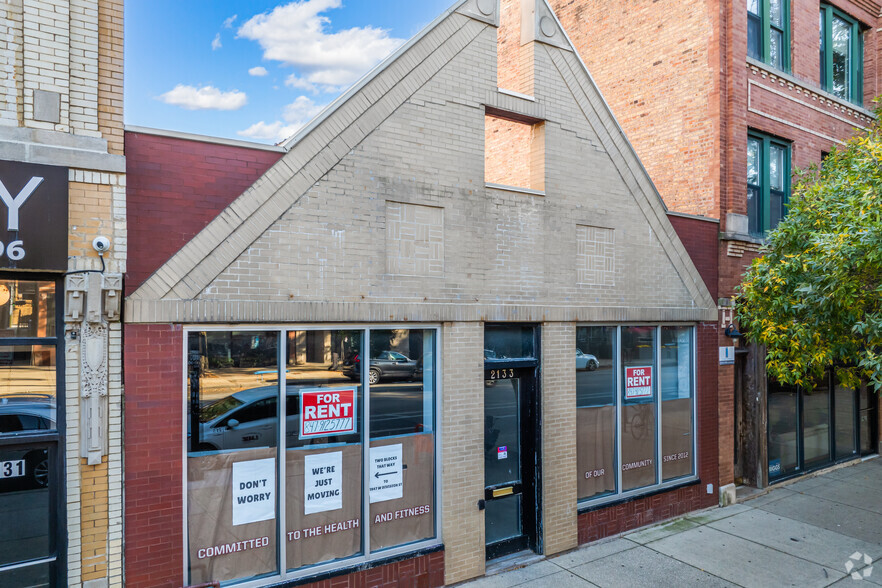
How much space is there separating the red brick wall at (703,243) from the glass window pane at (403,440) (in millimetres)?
5542

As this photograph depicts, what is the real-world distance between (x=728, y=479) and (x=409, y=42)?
31.3 ft

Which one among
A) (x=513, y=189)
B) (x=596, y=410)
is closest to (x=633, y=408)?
(x=596, y=410)

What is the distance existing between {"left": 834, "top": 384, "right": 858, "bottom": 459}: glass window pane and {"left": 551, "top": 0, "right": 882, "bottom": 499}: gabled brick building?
0.15 feet

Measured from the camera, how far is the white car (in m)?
8.90

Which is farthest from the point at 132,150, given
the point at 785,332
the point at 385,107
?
the point at 785,332

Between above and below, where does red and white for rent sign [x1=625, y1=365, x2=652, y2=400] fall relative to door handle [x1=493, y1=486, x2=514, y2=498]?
above

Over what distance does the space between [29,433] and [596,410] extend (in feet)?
24.0

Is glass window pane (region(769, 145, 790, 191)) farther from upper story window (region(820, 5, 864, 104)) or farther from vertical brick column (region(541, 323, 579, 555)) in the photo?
vertical brick column (region(541, 323, 579, 555))

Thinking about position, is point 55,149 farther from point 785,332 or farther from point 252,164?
point 785,332

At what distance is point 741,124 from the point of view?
36.6ft

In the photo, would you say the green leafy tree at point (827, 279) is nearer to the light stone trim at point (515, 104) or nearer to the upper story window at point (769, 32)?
the upper story window at point (769, 32)

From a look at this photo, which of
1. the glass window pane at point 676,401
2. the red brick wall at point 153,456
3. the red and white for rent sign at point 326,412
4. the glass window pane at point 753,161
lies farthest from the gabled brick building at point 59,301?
the glass window pane at point 753,161

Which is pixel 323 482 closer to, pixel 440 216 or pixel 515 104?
pixel 440 216

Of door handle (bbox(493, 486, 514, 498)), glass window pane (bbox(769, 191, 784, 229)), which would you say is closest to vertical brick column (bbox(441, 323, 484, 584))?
door handle (bbox(493, 486, 514, 498))
